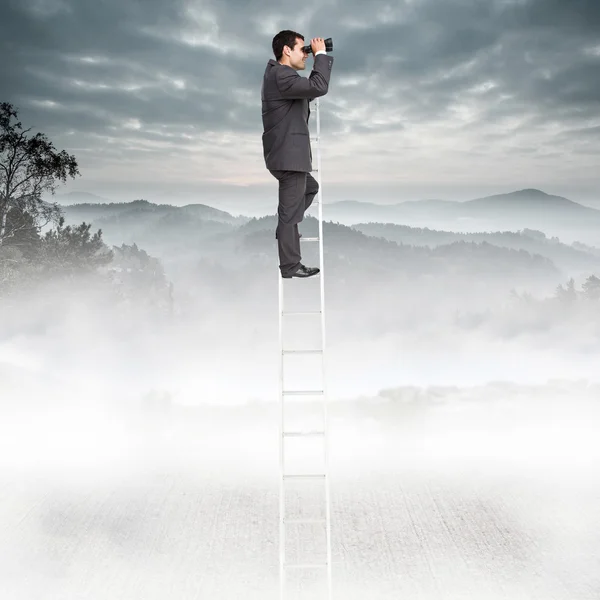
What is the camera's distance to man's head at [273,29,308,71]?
14.8ft

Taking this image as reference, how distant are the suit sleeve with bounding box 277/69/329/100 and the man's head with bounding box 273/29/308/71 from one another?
0.19 meters

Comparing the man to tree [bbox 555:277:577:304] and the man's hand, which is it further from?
tree [bbox 555:277:577:304]

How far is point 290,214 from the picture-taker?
4.62 meters

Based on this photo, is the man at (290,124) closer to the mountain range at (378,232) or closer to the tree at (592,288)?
the mountain range at (378,232)

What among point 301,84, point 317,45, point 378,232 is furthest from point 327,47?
point 378,232

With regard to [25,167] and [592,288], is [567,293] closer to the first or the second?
[592,288]

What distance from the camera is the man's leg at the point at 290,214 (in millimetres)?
4605

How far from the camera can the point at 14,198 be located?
1659 cm

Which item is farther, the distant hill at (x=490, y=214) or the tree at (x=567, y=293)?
the tree at (x=567, y=293)

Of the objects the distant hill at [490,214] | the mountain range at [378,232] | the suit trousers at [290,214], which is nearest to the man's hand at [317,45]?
the suit trousers at [290,214]

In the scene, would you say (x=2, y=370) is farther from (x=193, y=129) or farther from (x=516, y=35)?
(x=516, y=35)

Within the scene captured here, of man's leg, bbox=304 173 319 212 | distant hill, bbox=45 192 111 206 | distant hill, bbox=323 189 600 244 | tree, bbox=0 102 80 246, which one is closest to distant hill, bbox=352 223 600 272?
distant hill, bbox=323 189 600 244

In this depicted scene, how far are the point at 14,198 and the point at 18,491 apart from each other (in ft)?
28.9

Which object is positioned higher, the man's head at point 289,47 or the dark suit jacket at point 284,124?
the man's head at point 289,47
